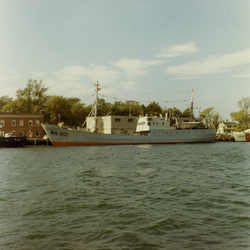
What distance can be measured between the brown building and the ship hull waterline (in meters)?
16.9

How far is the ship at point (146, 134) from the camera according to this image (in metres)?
41.1

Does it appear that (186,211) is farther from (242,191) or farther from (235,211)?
(242,191)

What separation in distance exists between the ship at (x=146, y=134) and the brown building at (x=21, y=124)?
1633 centimetres

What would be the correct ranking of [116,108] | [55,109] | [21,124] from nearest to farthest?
[21,124] < [55,109] < [116,108]

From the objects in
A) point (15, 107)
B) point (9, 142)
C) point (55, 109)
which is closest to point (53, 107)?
point (55, 109)

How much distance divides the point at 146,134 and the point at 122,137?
16.3 ft

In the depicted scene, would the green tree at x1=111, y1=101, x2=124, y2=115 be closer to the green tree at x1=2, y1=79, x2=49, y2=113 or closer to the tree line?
the tree line

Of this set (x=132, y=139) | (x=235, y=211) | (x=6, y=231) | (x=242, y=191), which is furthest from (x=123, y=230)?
(x=132, y=139)

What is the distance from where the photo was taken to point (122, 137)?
44.3 m

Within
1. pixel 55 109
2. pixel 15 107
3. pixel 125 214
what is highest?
pixel 15 107

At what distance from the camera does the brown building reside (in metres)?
54.5

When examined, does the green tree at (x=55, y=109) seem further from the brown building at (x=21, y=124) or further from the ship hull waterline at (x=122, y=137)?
the ship hull waterline at (x=122, y=137)

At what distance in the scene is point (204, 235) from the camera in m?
5.37

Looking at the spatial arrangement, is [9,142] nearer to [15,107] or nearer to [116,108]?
[15,107]
